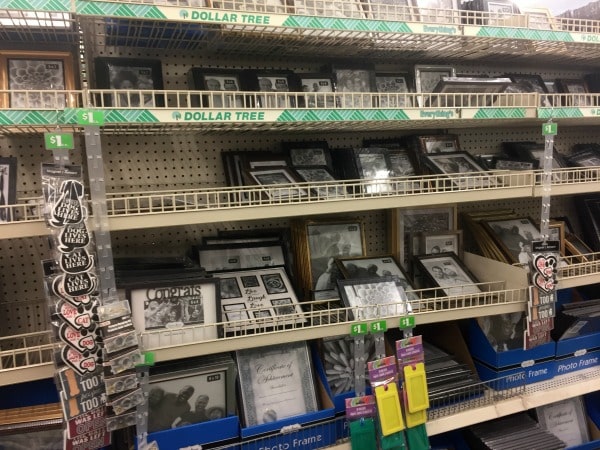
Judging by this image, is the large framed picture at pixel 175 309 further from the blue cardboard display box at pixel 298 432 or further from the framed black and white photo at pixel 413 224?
the framed black and white photo at pixel 413 224

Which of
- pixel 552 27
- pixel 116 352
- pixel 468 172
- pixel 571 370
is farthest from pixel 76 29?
pixel 571 370

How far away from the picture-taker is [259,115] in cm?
117

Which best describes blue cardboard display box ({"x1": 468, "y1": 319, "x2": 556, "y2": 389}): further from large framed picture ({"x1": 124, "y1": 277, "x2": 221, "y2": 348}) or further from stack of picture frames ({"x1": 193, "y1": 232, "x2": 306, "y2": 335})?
large framed picture ({"x1": 124, "y1": 277, "x2": 221, "y2": 348})

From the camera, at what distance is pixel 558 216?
2145mm

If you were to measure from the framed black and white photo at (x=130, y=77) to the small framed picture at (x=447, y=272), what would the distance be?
111cm

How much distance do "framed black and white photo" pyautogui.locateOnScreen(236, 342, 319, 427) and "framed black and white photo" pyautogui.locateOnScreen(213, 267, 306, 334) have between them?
101mm

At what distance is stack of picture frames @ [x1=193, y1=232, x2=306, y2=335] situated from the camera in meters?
1.35

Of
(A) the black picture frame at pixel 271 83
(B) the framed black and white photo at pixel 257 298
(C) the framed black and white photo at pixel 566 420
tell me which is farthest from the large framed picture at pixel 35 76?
(C) the framed black and white photo at pixel 566 420

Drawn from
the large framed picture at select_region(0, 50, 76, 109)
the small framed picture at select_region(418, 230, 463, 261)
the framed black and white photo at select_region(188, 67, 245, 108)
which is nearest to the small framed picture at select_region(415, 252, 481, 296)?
the small framed picture at select_region(418, 230, 463, 261)

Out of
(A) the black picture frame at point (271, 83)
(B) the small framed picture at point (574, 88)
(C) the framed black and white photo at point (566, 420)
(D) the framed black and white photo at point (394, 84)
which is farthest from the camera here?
(B) the small framed picture at point (574, 88)

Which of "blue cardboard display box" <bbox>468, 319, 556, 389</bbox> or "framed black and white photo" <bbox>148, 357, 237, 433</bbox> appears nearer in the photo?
"framed black and white photo" <bbox>148, 357, 237, 433</bbox>

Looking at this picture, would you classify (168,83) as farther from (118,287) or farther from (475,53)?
(475,53)

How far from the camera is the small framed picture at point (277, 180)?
4.56 feet

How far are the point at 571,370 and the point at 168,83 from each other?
6.10ft
